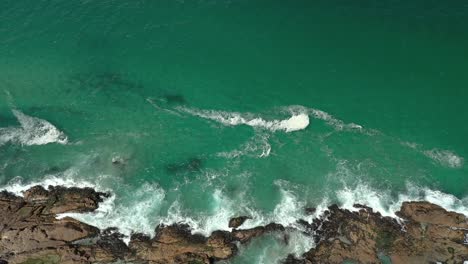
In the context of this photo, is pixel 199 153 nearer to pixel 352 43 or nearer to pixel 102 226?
pixel 102 226

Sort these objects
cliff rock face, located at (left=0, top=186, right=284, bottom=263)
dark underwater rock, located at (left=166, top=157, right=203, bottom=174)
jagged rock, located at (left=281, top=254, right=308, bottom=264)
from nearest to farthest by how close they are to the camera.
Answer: jagged rock, located at (left=281, top=254, right=308, bottom=264)
cliff rock face, located at (left=0, top=186, right=284, bottom=263)
dark underwater rock, located at (left=166, top=157, right=203, bottom=174)

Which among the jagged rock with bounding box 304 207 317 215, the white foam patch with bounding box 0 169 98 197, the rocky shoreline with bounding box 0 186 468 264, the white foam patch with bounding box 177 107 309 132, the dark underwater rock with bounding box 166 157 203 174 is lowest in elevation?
the rocky shoreline with bounding box 0 186 468 264

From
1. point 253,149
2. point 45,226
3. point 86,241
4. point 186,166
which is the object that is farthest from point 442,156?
point 45,226

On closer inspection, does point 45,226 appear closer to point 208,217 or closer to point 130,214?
point 130,214

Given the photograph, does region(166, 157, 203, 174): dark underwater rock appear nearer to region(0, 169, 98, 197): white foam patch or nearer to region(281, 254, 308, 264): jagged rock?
region(0, 169, 98, 197): white foam patch

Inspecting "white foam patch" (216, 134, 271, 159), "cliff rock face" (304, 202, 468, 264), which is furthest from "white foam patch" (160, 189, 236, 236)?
"cliff rock face" (304, 202, 468, 264)
